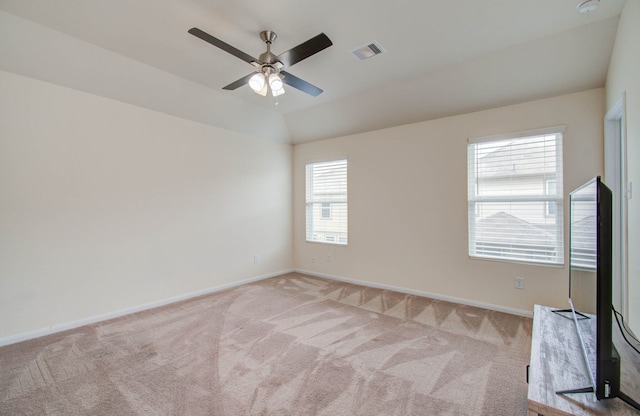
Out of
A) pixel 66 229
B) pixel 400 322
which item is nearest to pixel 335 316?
pixel 400 322

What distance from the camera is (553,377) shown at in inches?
51.6

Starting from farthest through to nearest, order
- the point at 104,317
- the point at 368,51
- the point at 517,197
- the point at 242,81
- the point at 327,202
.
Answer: the point at 327,202 → the point at 517,197 → the point at 104,317 → the point at 368,51 → the point at 242,81

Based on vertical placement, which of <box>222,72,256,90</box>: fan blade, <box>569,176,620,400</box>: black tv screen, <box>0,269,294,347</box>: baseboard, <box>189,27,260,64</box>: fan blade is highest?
<box>189,27,260,64</box>: fan blade

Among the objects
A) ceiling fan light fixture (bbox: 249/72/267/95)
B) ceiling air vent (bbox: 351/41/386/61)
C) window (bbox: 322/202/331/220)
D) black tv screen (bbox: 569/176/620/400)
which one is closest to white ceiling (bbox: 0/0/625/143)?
ceiling air vent (bbox: 351/41/386/61)

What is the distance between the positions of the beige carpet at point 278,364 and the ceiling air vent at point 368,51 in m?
2.94

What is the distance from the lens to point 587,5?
2201 millimetres

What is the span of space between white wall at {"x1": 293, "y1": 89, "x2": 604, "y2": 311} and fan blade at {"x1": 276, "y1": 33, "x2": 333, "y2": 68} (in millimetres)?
2398

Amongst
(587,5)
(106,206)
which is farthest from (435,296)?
(106,206)

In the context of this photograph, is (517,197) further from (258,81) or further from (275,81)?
(258,81)

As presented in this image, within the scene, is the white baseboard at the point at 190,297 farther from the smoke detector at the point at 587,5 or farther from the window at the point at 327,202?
the smoke detector at the point at 587,5

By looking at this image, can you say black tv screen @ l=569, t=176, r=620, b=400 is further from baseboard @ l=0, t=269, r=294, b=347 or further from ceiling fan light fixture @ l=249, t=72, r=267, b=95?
baseboard @ l=0, t=269, r=294, b=347

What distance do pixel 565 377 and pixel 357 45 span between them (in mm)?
2954

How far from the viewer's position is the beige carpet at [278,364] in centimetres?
190

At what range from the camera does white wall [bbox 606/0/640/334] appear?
6.44ft
